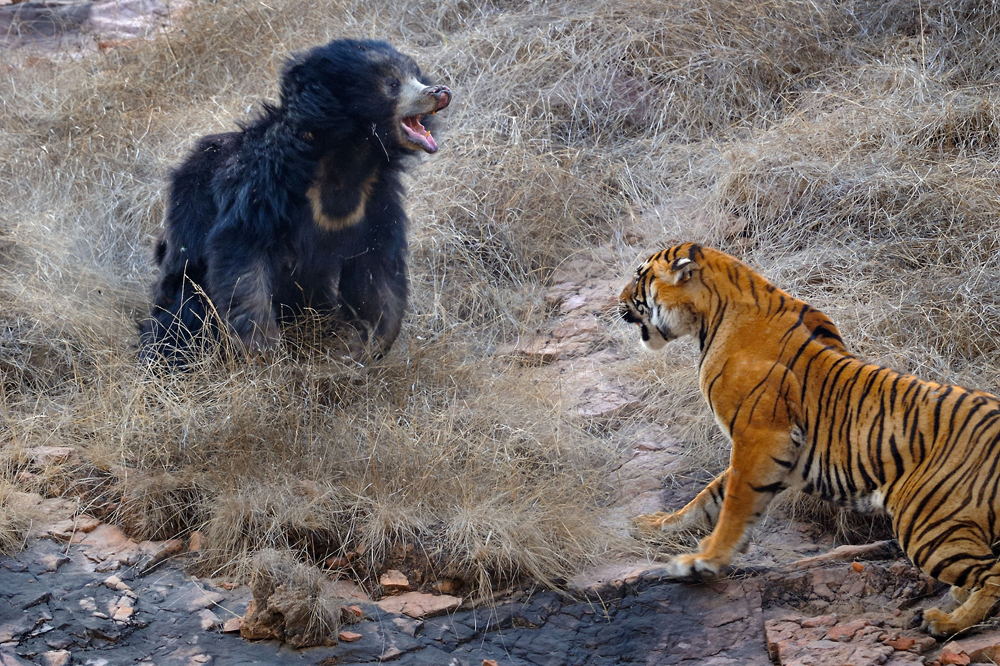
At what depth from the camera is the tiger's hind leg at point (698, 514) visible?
3668 millimetres

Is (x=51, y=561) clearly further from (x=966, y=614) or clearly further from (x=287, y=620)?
(x=966, y=614)

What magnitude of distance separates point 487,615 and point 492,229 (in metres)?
3.17

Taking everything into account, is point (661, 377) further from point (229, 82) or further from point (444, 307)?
point (229, 82)

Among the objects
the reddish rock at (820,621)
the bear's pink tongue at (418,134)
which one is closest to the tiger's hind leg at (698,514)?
the reddish rock at (820,621)

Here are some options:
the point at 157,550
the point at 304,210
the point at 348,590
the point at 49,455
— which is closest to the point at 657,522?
the point at 348,590

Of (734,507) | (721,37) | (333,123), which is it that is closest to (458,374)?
(333,123)

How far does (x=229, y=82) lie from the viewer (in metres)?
7.41

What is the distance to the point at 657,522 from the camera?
3.79m

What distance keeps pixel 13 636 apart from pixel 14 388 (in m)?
2.01

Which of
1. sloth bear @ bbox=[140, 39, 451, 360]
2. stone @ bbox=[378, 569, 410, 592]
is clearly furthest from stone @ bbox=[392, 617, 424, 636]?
sloth bear @ bbox=[140, 39, 451, 360]

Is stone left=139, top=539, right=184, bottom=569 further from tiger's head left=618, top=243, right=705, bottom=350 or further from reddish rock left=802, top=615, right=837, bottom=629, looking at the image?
reddish rock left=802, top=615, right=837, bottom=629

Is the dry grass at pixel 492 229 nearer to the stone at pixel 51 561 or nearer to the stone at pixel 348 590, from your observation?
the stone at pixel 348 590

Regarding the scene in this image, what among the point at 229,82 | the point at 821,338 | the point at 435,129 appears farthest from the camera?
the point at 229,82

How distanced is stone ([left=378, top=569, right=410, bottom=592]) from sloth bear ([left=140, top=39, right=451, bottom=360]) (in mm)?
1429
